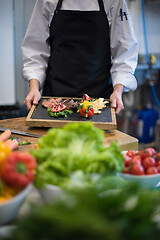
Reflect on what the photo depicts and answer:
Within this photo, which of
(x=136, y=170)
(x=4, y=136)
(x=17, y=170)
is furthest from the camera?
(x=4, y=136)

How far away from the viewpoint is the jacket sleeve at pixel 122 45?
226 centimetres

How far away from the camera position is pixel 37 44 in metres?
2.37

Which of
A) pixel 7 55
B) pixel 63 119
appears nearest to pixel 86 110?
pixel 63 119

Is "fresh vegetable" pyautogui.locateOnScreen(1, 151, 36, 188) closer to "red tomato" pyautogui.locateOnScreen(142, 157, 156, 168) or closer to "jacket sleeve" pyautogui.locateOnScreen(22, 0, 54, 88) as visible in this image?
"red tomato" pyautogui.locateOnScreen(142, 157, 156, 168)

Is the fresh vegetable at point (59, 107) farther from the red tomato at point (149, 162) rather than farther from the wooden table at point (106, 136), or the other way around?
the red tomato at point (149, 162)

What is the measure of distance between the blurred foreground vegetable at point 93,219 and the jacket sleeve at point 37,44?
1.70 meters

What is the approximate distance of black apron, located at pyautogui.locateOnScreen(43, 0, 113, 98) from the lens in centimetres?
227

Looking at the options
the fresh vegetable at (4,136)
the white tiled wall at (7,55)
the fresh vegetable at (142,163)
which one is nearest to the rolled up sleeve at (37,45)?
the fresh vegetable at (4,136)

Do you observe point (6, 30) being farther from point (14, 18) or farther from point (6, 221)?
point (6, 221)

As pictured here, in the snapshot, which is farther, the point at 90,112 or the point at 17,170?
the point at 90,112

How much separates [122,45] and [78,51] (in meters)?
0.34

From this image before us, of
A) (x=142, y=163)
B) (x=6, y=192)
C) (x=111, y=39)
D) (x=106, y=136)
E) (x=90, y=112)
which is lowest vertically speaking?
(x=106, y=136)

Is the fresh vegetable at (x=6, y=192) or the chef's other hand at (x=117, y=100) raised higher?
the fresh vegetable at (x=6, y=192)

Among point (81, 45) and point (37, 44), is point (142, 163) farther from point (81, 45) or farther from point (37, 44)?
point (37, 44)
